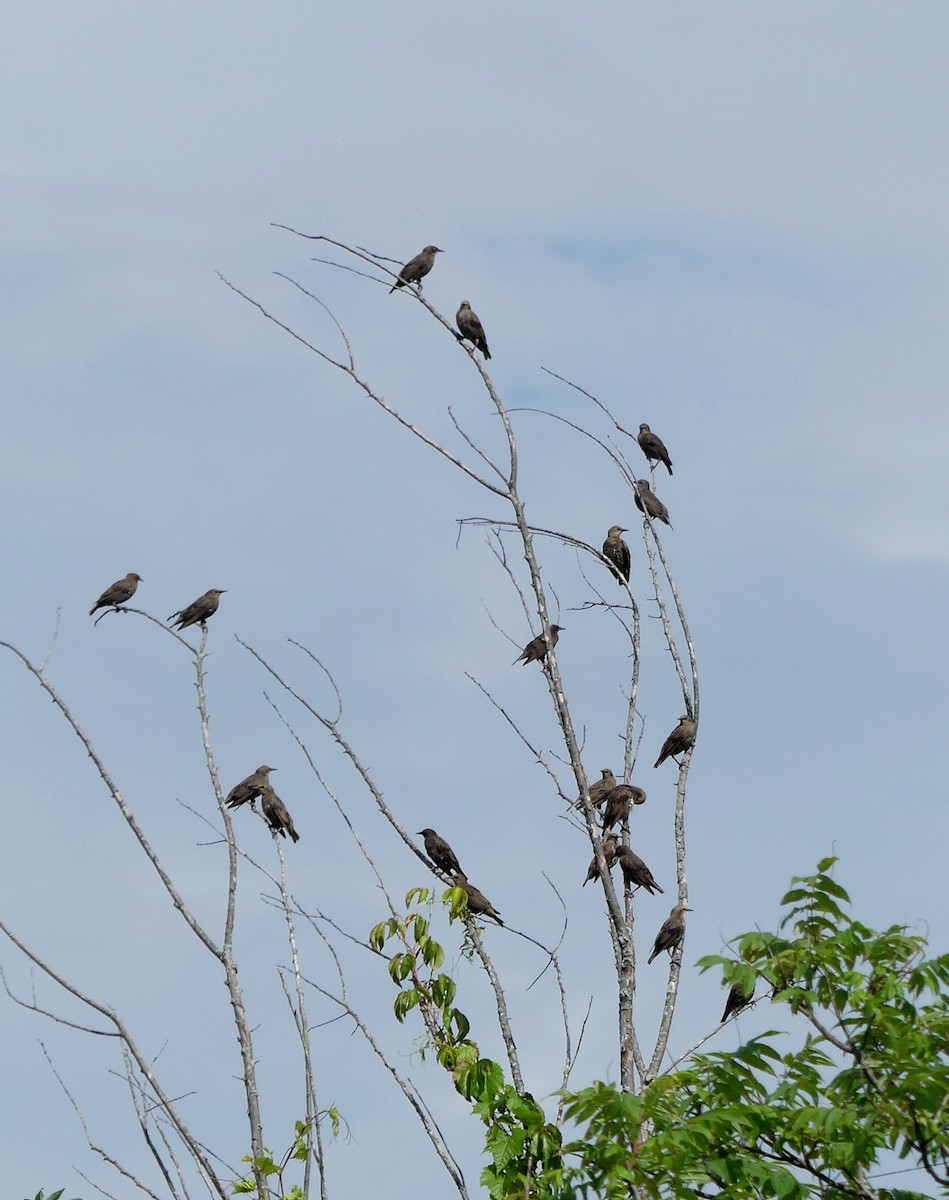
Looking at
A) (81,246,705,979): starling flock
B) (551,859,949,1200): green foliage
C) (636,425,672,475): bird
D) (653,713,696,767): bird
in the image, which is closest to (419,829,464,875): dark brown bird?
(81,246,705,979): starling flock

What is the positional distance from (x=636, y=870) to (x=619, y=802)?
2.09 ft

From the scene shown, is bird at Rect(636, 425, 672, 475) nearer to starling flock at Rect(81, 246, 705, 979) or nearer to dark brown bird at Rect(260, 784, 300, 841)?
starling flock at Rect(81, 246, 705, 979)

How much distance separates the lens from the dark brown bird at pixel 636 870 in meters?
11.5

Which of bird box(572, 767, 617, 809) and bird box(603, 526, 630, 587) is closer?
bird box(572, 767, 617, 809)

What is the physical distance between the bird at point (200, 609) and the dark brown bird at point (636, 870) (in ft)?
24.9

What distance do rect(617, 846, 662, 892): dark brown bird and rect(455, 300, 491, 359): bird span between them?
309 inches

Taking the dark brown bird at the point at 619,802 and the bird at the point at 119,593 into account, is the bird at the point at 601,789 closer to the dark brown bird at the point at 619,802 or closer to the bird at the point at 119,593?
the dark brown bird at the point at 619,802

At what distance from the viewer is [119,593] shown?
19.0 m

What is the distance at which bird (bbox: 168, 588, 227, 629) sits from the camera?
1833 cm

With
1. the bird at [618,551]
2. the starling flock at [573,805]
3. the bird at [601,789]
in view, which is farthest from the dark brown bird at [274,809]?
the bird at [618,551]

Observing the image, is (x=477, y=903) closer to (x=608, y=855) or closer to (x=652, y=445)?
(x=608, y=855)

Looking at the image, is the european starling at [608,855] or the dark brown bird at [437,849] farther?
the dark brown bird at [437,849]

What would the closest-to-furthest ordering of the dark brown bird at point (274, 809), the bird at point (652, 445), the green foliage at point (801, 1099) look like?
1. the green foliage at point (801, 1099)
2. the dark brown bird at point (274, 809)
3. the bird at point (652, 445)

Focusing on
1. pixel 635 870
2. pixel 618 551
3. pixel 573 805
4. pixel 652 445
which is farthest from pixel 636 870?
pixel 652 445
